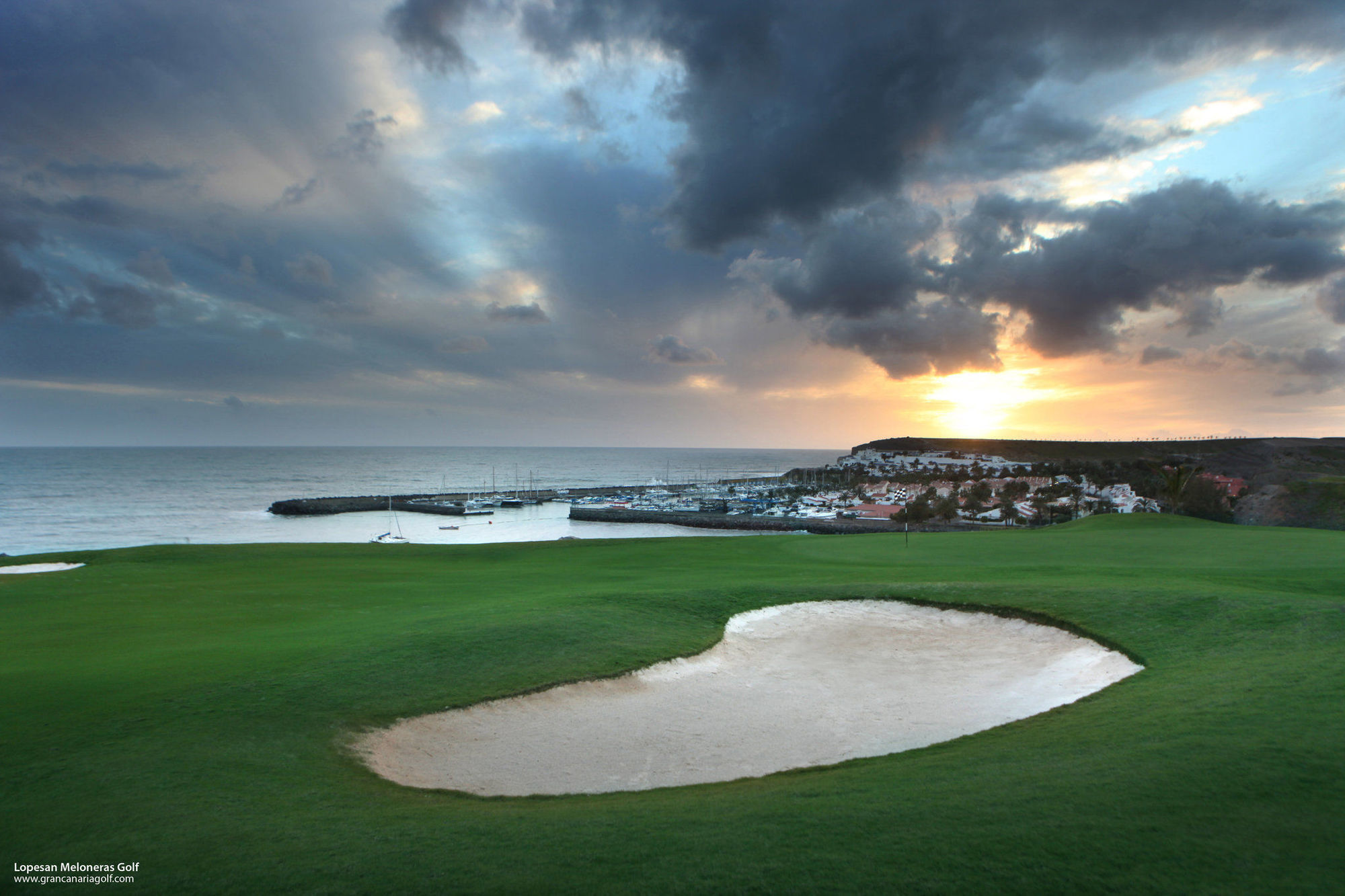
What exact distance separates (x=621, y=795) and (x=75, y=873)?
4.61 m

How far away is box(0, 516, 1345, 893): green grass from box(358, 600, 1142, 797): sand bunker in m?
0.56

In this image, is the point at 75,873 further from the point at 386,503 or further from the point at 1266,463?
the point at 1266,463

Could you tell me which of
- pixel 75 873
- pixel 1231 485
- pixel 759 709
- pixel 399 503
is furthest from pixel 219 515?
pixel 1231 485

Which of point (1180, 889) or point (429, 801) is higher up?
point (1180, 889)

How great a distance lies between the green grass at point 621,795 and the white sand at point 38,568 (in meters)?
8.51

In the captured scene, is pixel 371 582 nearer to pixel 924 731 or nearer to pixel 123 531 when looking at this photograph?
pixel 924 731

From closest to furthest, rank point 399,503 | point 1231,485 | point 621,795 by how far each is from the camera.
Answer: point 621,795, point 1231,485, point 399,503

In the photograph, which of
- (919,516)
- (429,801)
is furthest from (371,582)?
(919,516)

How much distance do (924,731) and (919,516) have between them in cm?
7127

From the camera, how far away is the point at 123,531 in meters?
71.0

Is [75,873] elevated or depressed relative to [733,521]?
elevated

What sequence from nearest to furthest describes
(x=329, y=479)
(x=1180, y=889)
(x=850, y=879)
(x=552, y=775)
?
(x=1180, y=889) < (x=850, y=879) < (x=552, y=775) < (x=329, y=479)

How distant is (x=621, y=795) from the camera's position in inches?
287

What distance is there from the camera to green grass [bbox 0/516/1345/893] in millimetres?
4746
